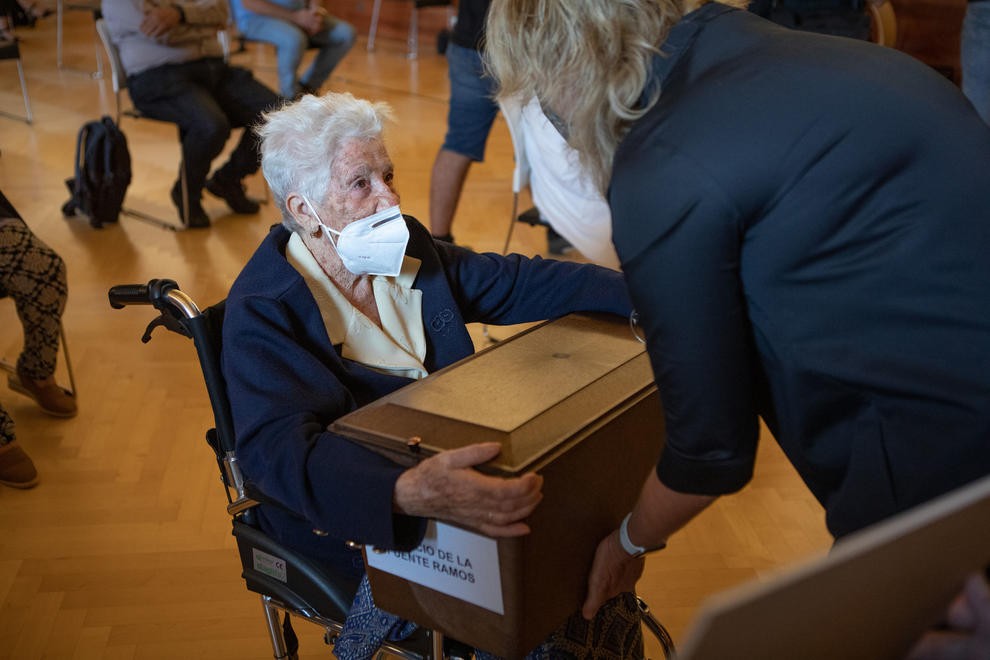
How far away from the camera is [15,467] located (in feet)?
8.87

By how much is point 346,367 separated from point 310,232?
30 centimetres

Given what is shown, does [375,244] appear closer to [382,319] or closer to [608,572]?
[382,319]

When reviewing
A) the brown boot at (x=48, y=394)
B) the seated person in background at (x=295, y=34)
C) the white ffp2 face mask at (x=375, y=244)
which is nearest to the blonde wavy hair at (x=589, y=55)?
the white ffp2 face mask at (x=375, y=244)

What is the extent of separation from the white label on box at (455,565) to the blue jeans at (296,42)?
507cm

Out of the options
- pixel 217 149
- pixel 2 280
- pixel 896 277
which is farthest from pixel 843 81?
pixel 217 149

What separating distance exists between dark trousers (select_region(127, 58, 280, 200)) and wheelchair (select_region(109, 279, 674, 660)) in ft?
10.1

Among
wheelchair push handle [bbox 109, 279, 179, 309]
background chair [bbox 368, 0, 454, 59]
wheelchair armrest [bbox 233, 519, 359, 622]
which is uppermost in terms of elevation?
wheelchair push handle [bbox 109, 279, 179, 309]

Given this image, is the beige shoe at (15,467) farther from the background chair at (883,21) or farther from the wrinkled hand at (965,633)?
the background chair at (883,21)

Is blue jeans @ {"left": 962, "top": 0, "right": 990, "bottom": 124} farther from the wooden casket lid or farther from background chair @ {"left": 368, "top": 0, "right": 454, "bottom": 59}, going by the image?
background chair @ {"left": 368, "top": 0, "right": 454, "bottom": 59}

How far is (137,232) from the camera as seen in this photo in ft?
15.0

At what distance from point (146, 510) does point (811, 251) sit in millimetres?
2123

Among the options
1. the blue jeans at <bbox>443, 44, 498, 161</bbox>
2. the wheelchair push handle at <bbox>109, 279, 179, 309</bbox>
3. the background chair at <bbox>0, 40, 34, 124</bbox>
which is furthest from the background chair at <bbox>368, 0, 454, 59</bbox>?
the wheelchair push handle at <bbox>109, 279, 179, 309</bbox>

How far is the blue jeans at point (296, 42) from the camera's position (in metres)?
6.00

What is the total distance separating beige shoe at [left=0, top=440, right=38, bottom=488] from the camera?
2.69 meters
